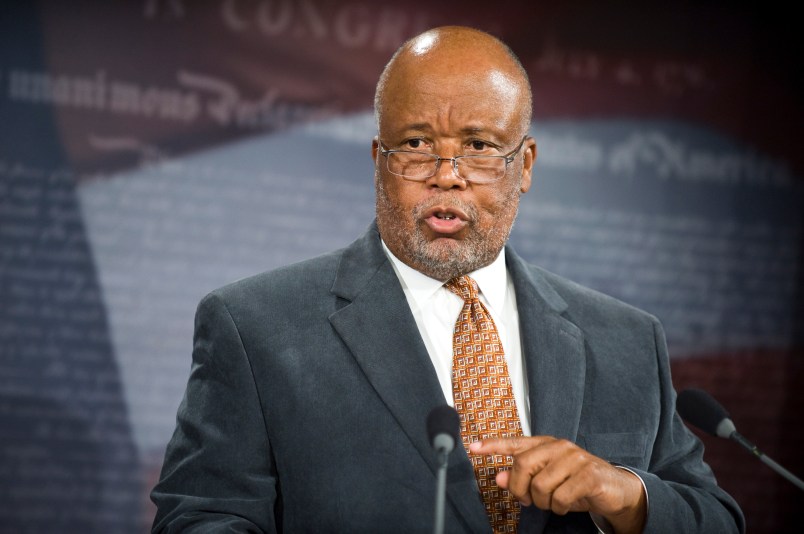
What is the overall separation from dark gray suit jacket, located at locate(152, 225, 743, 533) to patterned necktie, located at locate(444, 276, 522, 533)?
0.16ft

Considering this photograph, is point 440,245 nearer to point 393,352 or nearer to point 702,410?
point 393,352

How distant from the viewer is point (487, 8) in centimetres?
347

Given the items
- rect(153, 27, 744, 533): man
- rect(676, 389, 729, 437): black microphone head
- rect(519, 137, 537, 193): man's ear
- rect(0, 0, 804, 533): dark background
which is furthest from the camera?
rect(0, 0, 804, 533): dark background

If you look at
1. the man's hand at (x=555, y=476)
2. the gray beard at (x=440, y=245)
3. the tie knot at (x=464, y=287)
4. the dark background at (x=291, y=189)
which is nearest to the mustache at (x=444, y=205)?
the gray beard at (x=440, y=245)

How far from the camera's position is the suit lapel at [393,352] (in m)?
1.53

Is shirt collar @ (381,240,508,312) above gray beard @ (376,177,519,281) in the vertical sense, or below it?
below

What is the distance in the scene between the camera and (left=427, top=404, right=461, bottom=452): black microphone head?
125cm

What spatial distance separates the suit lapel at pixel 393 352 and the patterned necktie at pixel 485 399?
0.06m

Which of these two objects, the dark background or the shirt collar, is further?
the dark background

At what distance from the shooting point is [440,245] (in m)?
1.71

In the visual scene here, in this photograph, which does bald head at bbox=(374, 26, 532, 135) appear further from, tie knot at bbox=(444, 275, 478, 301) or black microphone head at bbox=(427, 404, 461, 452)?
black microphone head at bbox=(427, 404, 461, 452)

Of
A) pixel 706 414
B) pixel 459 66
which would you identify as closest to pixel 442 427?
pixel 706 414

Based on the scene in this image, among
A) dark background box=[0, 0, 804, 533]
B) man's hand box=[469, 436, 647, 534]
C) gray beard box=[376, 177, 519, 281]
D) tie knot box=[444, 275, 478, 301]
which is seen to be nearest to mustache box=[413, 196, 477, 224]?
gray beard box=[376, 177, 519, 281]

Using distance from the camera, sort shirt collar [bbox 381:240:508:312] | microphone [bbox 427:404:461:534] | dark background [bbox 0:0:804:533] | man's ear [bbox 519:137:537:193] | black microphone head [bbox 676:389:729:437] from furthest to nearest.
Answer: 1. dark background [bbox 0:0:804:533]
2. man's ear [bbox 519:137:537:193]
3. shirt collar [bbox 381:240:508:312]
4. black microphone head [bbox 676:389:729:437]
5. microphone [bbox 427:404:461:534]
